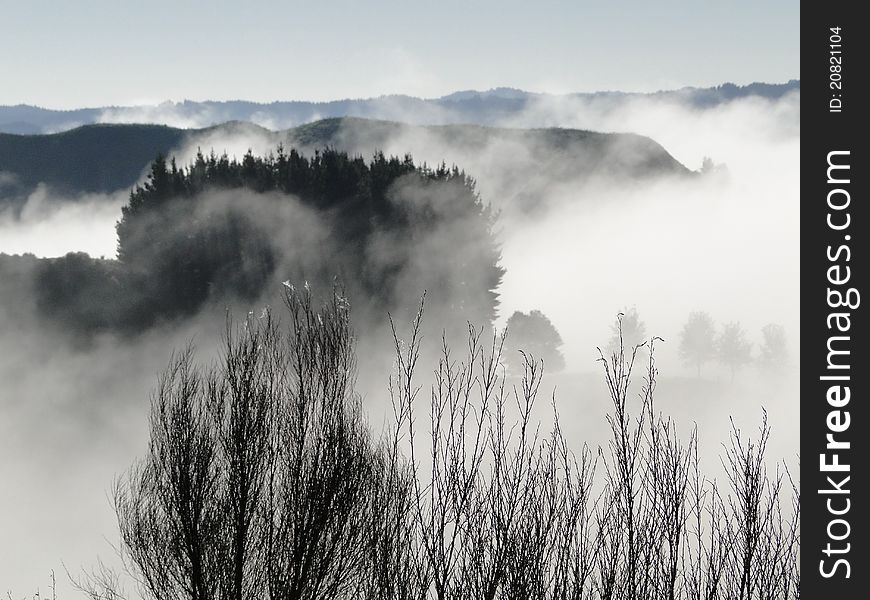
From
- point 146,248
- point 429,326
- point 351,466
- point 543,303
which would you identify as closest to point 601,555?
point 351,466

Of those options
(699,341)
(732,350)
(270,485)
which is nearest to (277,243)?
(270,485)

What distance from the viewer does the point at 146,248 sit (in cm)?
5788

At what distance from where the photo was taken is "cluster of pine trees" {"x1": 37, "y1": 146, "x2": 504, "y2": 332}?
54750mm

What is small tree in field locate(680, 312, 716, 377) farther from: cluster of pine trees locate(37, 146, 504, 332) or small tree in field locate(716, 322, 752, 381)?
cluster of pine trees locate(37, 146, 504, 332)

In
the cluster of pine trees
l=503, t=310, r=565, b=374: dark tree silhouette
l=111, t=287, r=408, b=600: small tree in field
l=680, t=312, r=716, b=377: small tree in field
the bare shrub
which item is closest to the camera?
the bare shrub

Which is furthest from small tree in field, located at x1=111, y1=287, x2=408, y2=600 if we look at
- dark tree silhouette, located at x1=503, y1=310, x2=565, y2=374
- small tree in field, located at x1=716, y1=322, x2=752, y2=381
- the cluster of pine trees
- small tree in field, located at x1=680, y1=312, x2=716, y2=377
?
small tree in field, located at x1=716, y1=322, x2=752, y2=381

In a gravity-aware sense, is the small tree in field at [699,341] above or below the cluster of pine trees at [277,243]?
below

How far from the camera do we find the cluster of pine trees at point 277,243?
54.8 m

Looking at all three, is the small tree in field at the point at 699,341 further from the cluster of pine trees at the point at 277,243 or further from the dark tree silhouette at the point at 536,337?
the cluster of pine trees at the point at 277,243

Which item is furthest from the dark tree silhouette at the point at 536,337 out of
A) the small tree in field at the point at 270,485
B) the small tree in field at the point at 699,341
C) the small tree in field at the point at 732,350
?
the small tree in field at the point at 270,485

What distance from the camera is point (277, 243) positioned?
5856cm

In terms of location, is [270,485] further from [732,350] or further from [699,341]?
[732,350]
